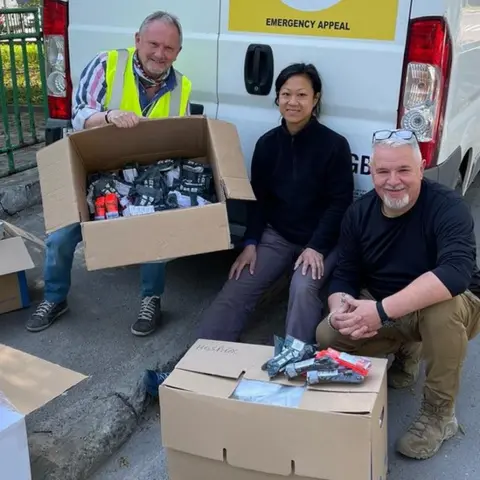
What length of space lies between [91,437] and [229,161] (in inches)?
47.8

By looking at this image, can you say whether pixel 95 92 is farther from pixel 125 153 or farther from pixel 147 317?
pixel 147 317

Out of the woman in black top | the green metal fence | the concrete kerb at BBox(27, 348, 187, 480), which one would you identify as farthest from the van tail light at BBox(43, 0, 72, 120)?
the concrete kerb at BBox(27, 348, 187, 480)

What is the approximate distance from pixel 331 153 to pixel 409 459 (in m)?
1.31

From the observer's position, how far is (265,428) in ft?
6.55

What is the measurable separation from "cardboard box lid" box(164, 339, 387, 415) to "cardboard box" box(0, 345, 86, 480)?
14.6 inches

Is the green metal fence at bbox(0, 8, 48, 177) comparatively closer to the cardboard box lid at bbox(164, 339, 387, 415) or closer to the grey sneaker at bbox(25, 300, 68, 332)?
the grey sneaker at bbox(25, 300, 68, 332)

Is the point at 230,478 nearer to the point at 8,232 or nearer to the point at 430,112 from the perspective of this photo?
the point at 430,112

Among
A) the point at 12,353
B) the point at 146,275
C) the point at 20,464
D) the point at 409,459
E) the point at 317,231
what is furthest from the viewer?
the point at 146,275

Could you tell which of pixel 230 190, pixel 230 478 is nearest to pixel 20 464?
pixel 230 478

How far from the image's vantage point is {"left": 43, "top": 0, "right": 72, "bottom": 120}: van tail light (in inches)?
138

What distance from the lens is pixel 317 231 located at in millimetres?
3000

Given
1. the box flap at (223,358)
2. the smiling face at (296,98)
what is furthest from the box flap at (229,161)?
the box flap at (223,358)

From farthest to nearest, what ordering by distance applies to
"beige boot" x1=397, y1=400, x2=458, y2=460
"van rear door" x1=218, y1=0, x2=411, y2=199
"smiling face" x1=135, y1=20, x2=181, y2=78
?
"smiling face" x1=135, y1=20, x2=181, y2=78 < "van rear door" x1=218, y1=0, x2=411, y2=199 < "beige boot" x1=397, y1=400, x2=458, y2=460

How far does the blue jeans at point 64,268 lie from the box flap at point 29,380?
960 mm
